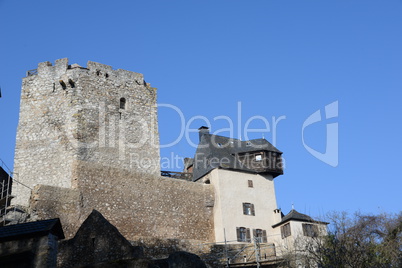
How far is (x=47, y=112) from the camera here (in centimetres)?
3281

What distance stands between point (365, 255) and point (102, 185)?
13.9 m

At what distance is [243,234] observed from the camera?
34656mm

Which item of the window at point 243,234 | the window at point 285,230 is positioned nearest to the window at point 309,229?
the window at point 285,230

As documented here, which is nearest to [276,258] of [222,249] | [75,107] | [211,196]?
[222,249]

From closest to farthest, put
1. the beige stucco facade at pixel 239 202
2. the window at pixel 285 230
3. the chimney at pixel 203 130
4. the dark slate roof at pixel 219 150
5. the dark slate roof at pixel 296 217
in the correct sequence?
the dark slate roof at pixel 296 217
the window at pixel 285 230
the beige stucco facade at pixel 239 202
the dark slate roof at pixel 219 150
the chimney at pixel 203 130

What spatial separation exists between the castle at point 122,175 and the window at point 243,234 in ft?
0.20

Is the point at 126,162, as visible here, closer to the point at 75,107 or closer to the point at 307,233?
the point at 75,107

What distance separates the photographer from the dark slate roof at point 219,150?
3728 centimetres

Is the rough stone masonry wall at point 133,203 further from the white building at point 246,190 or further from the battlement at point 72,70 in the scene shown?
the battlement at point 72,70

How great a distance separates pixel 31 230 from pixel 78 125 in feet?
50.3

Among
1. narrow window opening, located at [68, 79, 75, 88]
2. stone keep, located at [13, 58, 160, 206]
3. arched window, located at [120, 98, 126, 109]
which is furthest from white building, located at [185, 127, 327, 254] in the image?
narrow window opening, located at [68, 79, 75, 88]

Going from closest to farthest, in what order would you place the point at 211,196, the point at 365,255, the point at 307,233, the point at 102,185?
the point at 365,255 → the point at 102,185 → the point at 307,233 → the point at 211,196

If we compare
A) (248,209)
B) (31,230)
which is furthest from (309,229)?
(31,230)

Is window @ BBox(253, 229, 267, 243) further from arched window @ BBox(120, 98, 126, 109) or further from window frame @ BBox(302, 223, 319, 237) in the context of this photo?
arched window @ BBox(120, 98, 126, 109)
